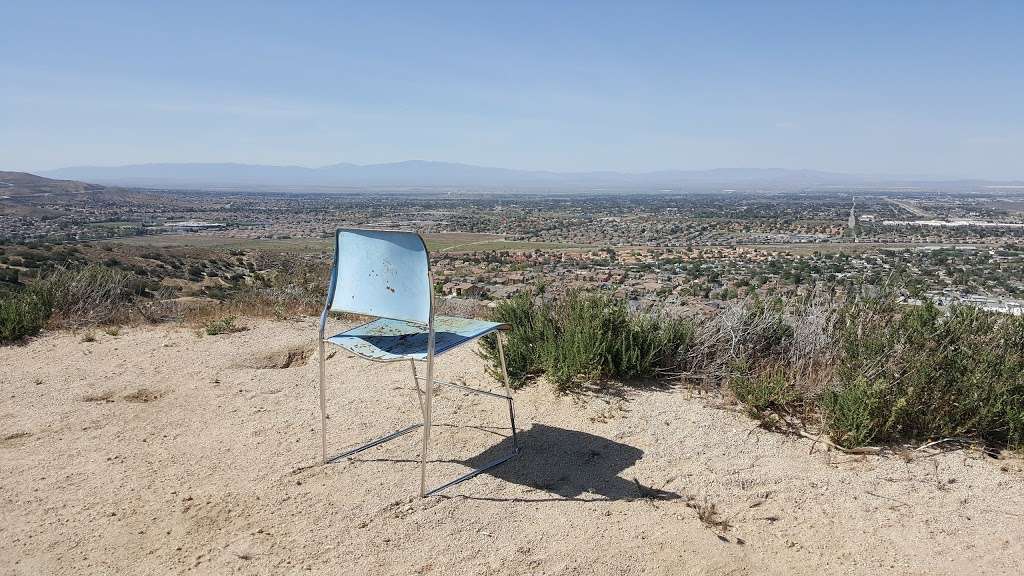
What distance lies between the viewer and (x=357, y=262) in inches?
140

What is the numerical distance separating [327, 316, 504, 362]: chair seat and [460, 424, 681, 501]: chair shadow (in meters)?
0.91

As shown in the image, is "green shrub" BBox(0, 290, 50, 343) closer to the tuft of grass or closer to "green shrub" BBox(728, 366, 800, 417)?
the tuft of grass

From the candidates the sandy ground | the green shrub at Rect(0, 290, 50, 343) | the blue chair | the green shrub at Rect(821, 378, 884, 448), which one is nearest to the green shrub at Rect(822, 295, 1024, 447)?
the green shrub at Rect(821, 378, 884, 448)

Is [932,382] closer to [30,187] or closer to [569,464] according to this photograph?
[569,464]

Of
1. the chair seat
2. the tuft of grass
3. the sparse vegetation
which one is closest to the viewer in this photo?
the chair seat

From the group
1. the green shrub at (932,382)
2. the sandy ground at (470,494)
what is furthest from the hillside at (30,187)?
the green shrub at (932,382)

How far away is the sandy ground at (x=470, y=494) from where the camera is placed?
296 centimetres

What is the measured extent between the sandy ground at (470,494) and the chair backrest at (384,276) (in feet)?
3.65

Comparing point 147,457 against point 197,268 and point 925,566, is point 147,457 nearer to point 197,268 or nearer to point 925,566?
point 925,566

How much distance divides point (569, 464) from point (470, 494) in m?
0.72

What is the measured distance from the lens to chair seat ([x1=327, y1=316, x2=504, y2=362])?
11.4 ft

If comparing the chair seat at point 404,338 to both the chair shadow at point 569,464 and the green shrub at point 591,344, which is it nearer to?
the chair shadow at point 569,464

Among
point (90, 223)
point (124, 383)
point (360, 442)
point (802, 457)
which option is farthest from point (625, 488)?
point (90, 223)

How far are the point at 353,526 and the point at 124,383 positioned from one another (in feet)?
11.4
